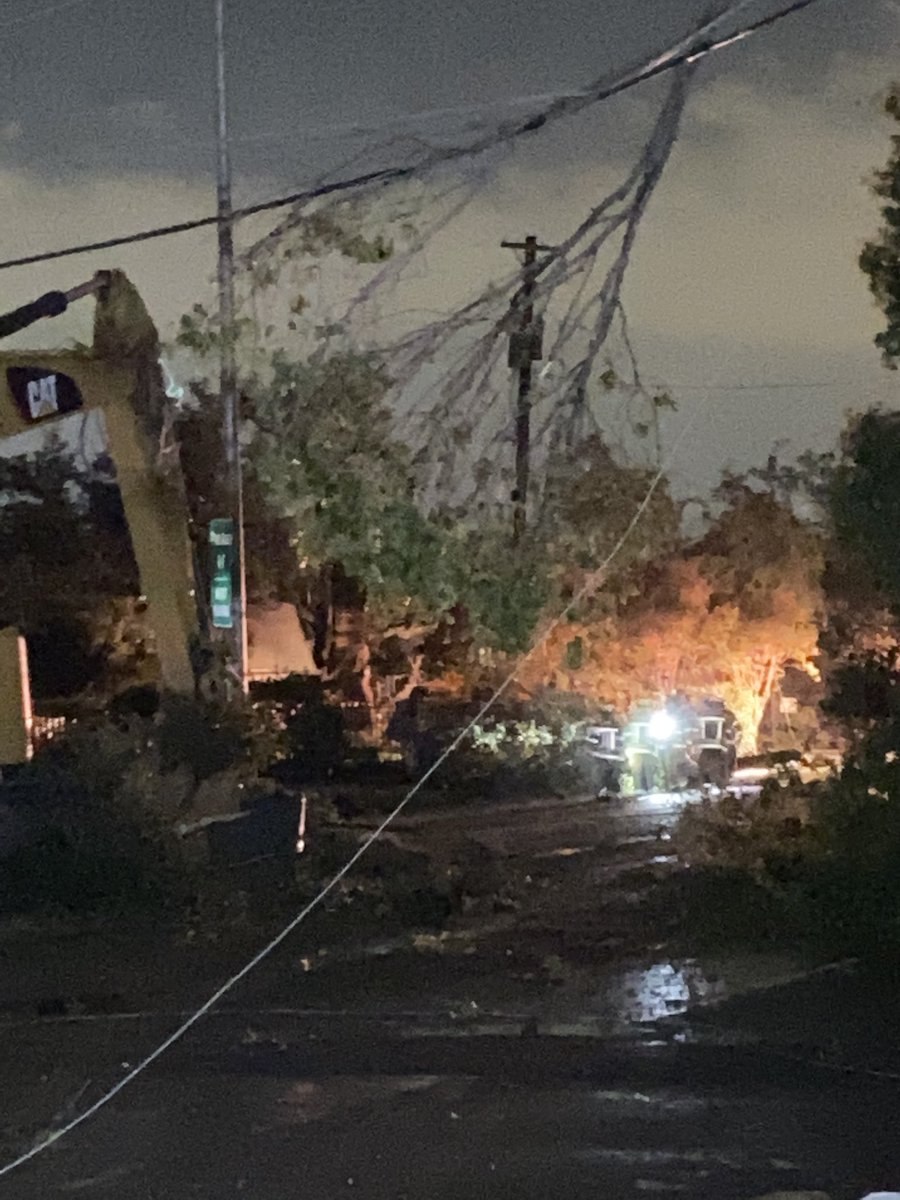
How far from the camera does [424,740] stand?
68.3 ft

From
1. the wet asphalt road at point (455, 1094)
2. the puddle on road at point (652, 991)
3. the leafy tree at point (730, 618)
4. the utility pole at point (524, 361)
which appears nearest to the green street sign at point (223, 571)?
the leafy tree at point (730, 618)

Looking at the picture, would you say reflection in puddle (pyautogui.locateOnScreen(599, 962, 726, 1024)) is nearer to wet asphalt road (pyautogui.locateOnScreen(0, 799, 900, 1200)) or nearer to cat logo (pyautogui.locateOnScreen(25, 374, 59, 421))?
wet asphalt road (pyautogui.locateOnScreen(0, 799, 900, 1200))

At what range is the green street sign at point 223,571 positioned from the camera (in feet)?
63.7

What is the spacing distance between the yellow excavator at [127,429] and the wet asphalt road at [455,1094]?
5367mm

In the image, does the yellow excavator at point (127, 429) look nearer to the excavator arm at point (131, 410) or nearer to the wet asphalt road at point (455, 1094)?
the excavator arm at point (131, 410)

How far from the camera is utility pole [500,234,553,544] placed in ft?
26.5

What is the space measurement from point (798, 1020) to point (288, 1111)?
3001 millimetres

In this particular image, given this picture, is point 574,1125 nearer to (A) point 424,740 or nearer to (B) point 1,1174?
(B) point 1,1174

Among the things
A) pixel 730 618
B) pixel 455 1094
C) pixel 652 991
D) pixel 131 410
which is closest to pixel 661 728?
pixel 730 618

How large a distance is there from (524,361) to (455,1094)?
3712mm

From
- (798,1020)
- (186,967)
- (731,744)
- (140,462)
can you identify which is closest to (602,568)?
(798,1020)

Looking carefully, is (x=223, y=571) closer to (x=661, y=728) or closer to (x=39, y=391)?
(x=661, y=728)

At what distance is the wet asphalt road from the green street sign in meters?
9.34

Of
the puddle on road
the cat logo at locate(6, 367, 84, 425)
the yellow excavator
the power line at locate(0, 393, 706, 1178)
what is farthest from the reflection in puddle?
the cat logo at locate(6, 367, 84, 425)
